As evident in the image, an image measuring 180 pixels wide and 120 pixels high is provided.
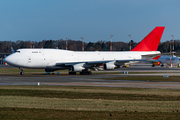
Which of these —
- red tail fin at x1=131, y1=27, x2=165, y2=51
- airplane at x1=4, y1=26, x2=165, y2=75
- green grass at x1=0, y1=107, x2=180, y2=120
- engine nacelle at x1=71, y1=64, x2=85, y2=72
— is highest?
red tail fin at x1=131, y1=27, x2=165, y2=51

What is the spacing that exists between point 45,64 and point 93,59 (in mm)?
9632

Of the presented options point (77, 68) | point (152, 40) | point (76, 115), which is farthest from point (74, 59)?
point (76, 115)

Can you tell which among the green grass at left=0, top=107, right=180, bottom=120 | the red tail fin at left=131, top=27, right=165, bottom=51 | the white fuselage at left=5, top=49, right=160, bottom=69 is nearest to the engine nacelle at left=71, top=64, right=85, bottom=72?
the white fuselage at left=5, top=49, right=160, bottom=69

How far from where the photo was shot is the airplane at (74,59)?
51.2 metres

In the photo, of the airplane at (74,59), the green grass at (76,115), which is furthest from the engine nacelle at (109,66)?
the green grass at (76,115)

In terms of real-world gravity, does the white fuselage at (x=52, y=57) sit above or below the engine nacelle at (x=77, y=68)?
above

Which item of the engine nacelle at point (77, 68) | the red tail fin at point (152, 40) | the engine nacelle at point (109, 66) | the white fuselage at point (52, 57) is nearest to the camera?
the white fuselage at point (52, 57)

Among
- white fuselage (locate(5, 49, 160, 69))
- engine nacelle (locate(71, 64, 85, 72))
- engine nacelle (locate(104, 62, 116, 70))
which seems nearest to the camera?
white fuselage (locate(5, 49, 160, 69))

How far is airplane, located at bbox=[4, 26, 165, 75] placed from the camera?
2015 inches

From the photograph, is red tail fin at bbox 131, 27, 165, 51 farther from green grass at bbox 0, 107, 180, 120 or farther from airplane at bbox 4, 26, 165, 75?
green grass at bbox 0, 107, 180, 120

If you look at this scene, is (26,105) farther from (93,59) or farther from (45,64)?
(93,59)

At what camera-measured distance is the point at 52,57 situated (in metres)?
52.8

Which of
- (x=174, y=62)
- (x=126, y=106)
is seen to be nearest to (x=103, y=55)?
(x=126, y=106)

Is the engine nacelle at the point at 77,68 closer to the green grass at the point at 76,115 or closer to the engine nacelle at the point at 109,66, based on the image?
the engine nacelle at the point at 109,66
